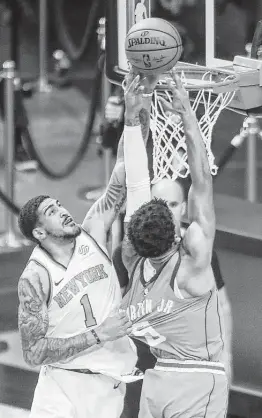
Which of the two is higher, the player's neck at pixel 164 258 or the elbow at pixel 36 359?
the player's neck at pixel 164 258

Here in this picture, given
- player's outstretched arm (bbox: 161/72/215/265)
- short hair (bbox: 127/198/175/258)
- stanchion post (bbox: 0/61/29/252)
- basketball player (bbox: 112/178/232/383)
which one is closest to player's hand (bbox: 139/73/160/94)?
player's outstretched arm (bbox: 161/72/215/265)

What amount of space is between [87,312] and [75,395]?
400mm

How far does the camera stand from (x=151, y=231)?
507 cm

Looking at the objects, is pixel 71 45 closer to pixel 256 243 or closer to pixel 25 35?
pixel 25 35

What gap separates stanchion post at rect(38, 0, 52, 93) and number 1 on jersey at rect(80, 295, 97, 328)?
8139 mm

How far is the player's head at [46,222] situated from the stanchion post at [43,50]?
795 centimetres

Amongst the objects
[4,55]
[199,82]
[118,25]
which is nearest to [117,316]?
[199,82]

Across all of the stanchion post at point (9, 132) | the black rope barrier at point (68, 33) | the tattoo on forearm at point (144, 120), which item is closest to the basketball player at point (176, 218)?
the tattoo on forearm at point (144, 120)

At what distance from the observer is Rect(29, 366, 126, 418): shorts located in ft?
17.7

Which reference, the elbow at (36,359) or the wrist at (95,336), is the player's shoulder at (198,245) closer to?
the wrist at (95,336)

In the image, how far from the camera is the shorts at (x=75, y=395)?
5398 millimetres

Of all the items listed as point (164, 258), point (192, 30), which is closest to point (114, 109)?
point (192, 30)

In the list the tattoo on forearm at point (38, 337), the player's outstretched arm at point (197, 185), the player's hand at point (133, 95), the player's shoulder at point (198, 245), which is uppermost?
the player's hand at point (133, 95)

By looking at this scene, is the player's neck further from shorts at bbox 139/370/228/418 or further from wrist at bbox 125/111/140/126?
wrist at bbox 125/111/140/126
